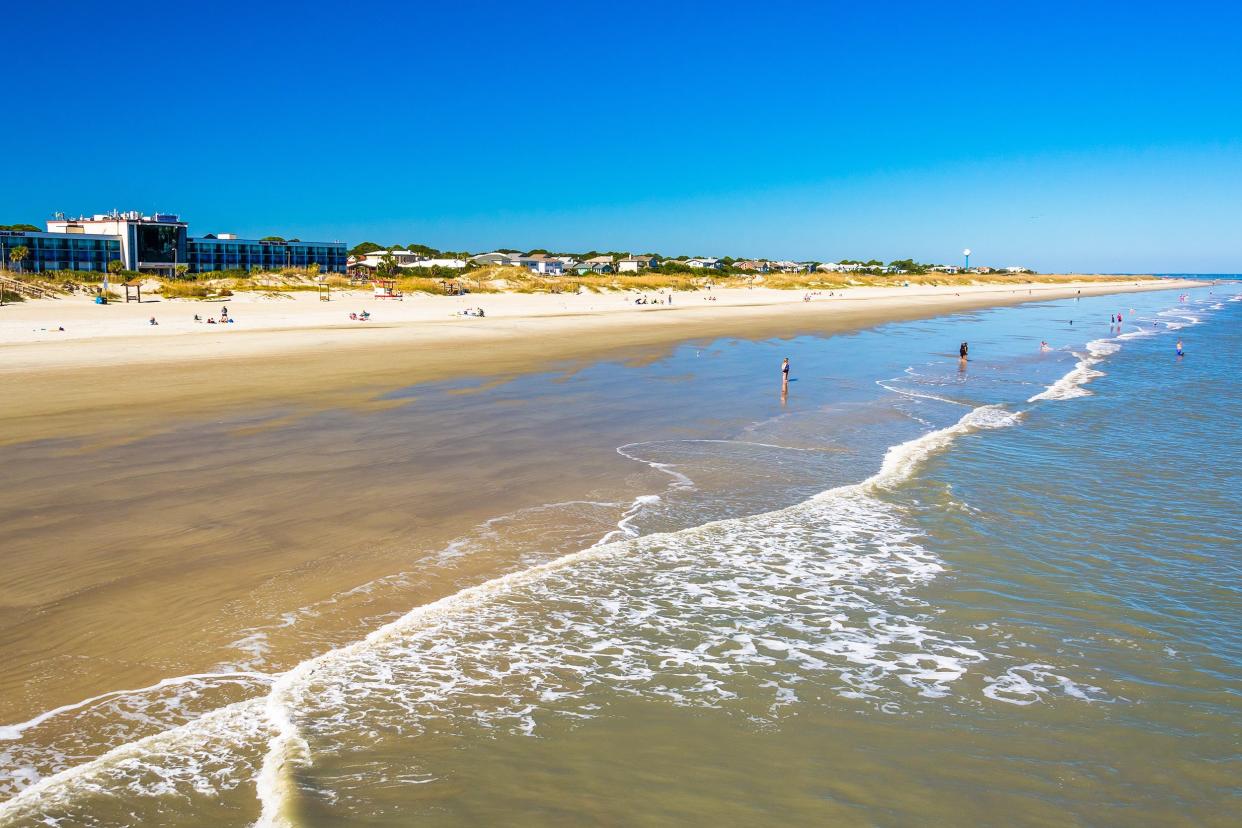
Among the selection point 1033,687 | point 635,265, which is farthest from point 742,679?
point 635,265

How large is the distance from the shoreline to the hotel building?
1439 inches

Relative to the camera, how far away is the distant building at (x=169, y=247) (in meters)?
84.5

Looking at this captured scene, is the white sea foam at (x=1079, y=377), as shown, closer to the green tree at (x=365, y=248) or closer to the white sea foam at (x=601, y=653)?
the white sea foam at (x=601, y=653)

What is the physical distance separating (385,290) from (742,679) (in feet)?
196

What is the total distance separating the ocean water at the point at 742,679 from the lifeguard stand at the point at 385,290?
50354mm

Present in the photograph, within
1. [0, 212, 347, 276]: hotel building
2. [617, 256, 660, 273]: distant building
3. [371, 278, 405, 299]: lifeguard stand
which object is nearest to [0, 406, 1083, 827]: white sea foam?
[371, 278, 405, 299]: lifeguard stand

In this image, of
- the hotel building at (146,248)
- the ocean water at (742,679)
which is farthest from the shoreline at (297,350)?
the hotel building at (146,248)

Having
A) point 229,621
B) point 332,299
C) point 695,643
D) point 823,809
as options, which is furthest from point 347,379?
point 332,299

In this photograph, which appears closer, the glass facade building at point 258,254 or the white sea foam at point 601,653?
the white sea foam at point 601,653

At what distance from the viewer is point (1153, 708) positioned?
677cm

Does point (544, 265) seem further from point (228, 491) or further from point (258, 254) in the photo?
point (228, 491)

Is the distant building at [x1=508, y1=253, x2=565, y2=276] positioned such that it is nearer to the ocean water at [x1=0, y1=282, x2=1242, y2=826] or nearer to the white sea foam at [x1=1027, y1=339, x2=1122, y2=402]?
the white sea foam at [x1=1027, y1=339, x2=1122, y2=402]

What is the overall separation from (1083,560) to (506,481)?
28.2 feet

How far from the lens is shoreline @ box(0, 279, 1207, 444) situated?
Result: 19325mm
